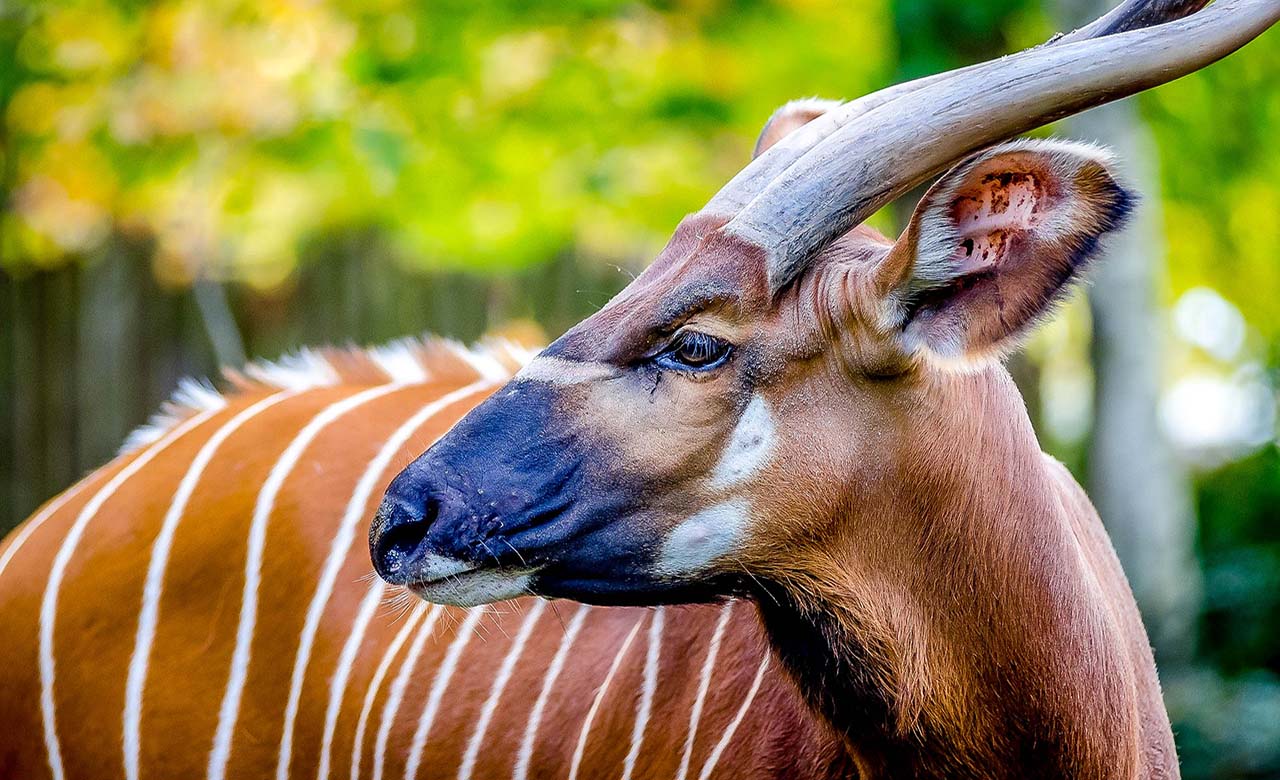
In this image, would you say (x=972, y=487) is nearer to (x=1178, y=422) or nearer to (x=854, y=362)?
(x=854, y=362)

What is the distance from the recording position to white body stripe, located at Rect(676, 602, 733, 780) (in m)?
3.30

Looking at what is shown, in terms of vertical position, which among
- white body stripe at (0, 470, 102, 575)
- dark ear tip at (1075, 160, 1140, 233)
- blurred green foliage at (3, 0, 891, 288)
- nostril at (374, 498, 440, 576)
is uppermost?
blurred green foliage at (3, 0, 891, 288)

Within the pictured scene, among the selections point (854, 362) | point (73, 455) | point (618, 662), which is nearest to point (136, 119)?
point (73, 455)

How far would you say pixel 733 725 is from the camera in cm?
325

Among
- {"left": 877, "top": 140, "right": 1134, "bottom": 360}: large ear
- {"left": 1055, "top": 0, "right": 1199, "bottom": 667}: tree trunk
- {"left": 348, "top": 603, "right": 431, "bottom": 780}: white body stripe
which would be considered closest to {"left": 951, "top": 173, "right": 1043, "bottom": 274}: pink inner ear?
{"left": 877, "top": 140, "right": 1134, "bottom": 360}: large ear

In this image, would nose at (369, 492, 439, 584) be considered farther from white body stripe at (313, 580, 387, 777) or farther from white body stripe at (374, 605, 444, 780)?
white body stripe at (313, 580, 387, 777)

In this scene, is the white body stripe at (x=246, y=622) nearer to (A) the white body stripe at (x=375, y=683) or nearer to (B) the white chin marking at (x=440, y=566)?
(A) the white body stripe at (x=375, y=683)

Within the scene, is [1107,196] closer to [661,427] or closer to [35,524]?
[661,427]

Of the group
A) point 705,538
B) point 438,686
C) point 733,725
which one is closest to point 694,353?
point 705,538

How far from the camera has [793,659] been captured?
9.91 feet

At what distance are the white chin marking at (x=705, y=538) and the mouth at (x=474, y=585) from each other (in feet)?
0.89

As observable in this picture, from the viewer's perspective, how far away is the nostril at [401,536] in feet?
9.28

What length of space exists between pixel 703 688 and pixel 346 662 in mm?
1163

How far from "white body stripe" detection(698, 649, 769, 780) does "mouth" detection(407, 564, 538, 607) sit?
2.13 ft
